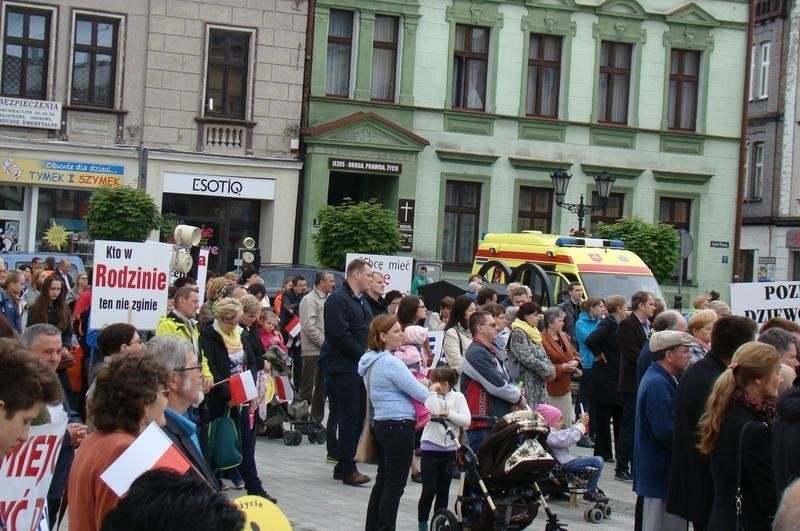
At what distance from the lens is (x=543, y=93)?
37250 millimetres

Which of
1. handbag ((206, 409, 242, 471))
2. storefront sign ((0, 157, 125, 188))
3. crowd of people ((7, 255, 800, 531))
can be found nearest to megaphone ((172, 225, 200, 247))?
crowd of people ((7, 255, 800, 531))

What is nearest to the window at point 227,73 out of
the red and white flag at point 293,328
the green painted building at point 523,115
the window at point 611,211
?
the green painted building at point 523,115

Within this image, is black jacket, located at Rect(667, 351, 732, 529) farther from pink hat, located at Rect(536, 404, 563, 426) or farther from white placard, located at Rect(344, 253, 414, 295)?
white placard, located at Rect(344, 253, 414, 295)

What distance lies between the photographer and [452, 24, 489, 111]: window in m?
36.3

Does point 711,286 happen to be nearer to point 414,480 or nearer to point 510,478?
point 414,480

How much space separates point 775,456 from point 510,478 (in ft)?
13.3

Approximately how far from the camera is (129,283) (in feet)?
44.3

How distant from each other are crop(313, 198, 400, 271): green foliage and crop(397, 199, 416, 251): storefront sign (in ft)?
8.73

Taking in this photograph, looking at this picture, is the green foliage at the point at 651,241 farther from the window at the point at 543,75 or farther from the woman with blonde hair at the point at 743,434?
the woman with blonde hair at the point at 743,434

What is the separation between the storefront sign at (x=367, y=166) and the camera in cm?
3472

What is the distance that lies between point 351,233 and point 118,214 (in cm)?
499

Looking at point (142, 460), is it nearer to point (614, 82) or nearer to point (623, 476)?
point (623, 476)

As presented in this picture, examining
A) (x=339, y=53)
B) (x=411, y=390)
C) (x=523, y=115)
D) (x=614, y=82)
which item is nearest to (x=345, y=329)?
(x=411, y=390)

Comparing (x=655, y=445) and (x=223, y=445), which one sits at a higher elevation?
(x=655, y=445)
